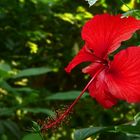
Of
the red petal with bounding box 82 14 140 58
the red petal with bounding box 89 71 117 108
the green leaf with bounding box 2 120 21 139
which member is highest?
the red petal with bounding box 82 14 140 58

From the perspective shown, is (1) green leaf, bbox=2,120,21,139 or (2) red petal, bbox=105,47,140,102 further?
(1) green leaf, bbox=2,120,21,139

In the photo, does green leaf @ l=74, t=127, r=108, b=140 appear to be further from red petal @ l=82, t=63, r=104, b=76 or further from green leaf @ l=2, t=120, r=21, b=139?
green leaf @ l=2, t=120, r=21, b=139

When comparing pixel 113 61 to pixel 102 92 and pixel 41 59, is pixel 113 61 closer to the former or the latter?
pixel 102 92

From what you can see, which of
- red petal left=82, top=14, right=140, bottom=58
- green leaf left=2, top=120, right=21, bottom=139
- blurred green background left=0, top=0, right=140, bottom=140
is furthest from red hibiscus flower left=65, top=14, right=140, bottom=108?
green leaf left=2, top=120, right=21, bottom=139

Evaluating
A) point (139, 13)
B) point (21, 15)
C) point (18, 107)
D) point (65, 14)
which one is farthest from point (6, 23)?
point (139, 13)

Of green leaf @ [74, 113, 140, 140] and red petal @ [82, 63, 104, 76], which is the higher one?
red petal @ [82, 63, 104, 76]

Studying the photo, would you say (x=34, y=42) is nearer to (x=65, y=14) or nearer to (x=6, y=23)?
(x=6, y=23)

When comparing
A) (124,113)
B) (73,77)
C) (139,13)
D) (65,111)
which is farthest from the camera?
(73,77)
